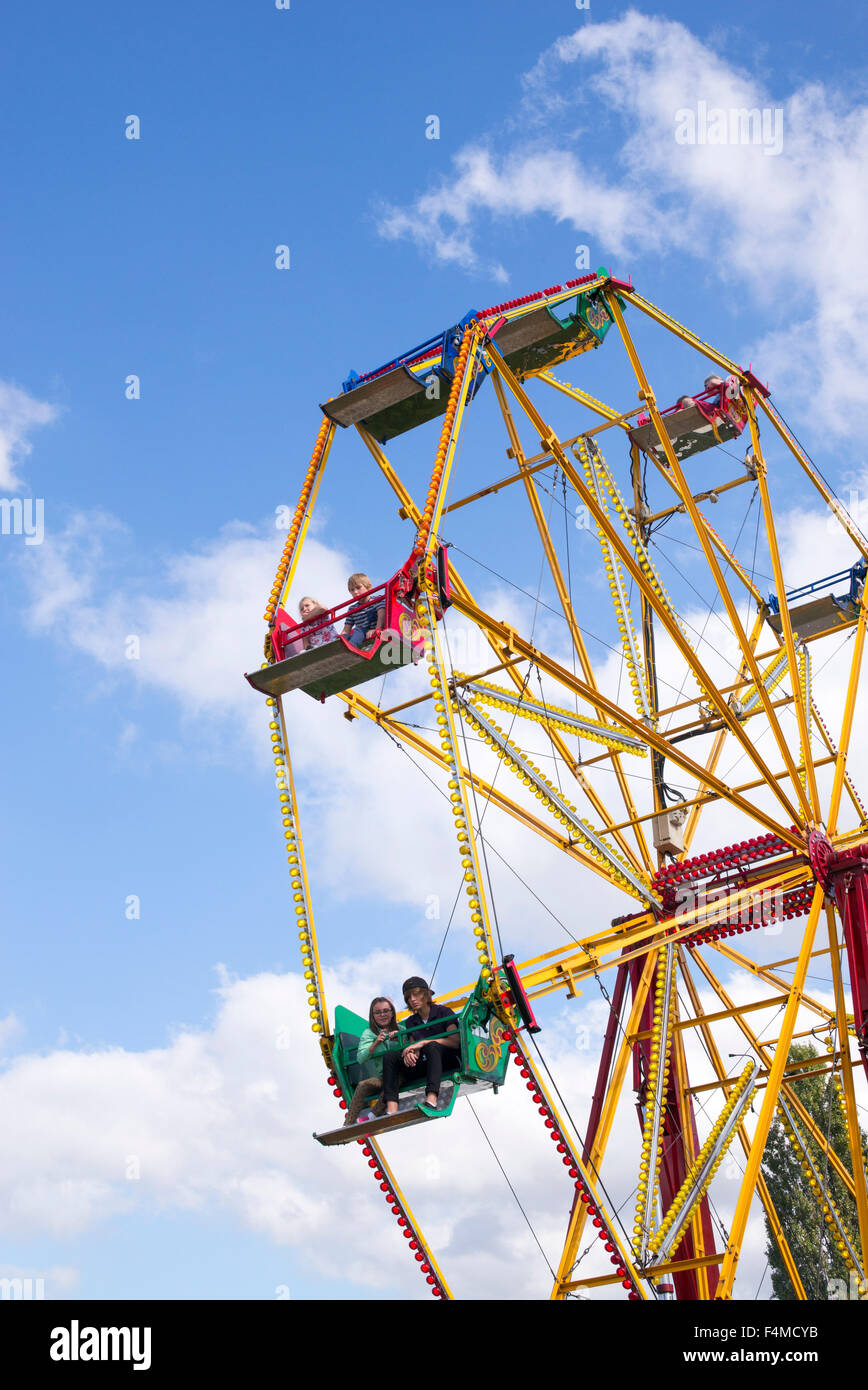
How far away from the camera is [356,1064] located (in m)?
14.8

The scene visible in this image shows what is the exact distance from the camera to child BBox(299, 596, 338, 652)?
15.2 m

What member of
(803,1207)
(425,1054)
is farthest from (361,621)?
(803,1207)

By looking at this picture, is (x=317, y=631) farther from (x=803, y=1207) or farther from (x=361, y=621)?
(x=803, y=1207)

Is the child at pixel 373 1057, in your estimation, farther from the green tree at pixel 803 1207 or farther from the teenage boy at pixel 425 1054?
the green tree at pixel 803 1207

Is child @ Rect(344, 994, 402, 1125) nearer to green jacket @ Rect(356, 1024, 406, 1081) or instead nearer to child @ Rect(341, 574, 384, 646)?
green jacket @ Rect(356, 1024, 406, 1081)

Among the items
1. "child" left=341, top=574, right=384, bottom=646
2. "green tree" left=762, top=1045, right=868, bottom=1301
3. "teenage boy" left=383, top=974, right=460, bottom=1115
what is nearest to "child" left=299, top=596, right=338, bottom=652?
"child" left=341, top=574, right=384, bottom=646

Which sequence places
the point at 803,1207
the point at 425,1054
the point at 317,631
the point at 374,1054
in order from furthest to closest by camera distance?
the point at 803,1207
the point at 317,631
the point at 374,1054
the point at 425,1054

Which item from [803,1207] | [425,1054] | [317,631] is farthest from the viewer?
[803,1207]

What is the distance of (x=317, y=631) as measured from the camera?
15.3 m

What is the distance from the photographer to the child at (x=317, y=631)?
50.0ft

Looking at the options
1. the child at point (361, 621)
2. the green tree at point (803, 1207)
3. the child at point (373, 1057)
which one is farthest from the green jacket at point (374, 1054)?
the green tree at point (803, 1207)
